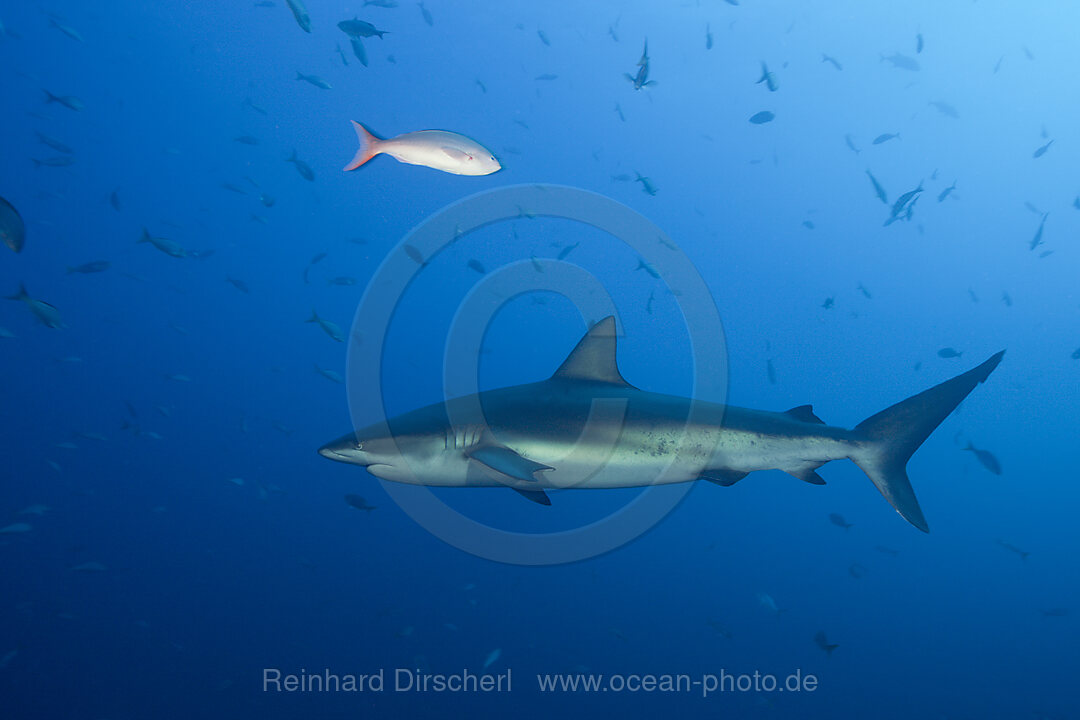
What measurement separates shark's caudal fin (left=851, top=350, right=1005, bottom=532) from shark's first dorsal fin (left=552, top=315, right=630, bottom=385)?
1.71 metres

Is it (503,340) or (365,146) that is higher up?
(503,340)

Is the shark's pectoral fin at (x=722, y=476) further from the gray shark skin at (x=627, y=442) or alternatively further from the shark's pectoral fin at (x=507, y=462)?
the shark's pectoral fin at (x=507, y=462)

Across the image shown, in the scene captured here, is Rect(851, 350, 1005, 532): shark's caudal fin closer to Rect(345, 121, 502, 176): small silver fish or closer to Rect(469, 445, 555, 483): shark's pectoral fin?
Rect(469, 445, 555, 483): shark's pectoral fin

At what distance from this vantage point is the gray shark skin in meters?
3.19

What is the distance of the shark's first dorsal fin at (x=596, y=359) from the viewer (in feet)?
12.7

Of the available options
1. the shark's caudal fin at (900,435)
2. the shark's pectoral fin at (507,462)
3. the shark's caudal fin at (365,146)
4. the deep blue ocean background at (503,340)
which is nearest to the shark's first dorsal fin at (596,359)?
A: the shark's pectoral fin at (507,462)

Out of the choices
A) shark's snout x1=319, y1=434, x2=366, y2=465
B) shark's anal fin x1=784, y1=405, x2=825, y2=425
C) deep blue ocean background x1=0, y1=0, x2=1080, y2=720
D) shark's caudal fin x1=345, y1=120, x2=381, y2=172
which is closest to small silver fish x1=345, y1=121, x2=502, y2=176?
shark's caudal fin x1=345, y1=120, x2=381, y2=172

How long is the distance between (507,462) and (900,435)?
8.90 ft

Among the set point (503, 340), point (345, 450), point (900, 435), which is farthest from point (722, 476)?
point (503, 340)

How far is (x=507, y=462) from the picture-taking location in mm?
2980

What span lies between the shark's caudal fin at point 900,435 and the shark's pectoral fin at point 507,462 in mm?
2165

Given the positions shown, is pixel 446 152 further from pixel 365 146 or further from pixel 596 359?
pixel 596 359

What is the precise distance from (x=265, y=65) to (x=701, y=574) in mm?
29976

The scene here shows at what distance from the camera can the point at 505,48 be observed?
23.4 meters
